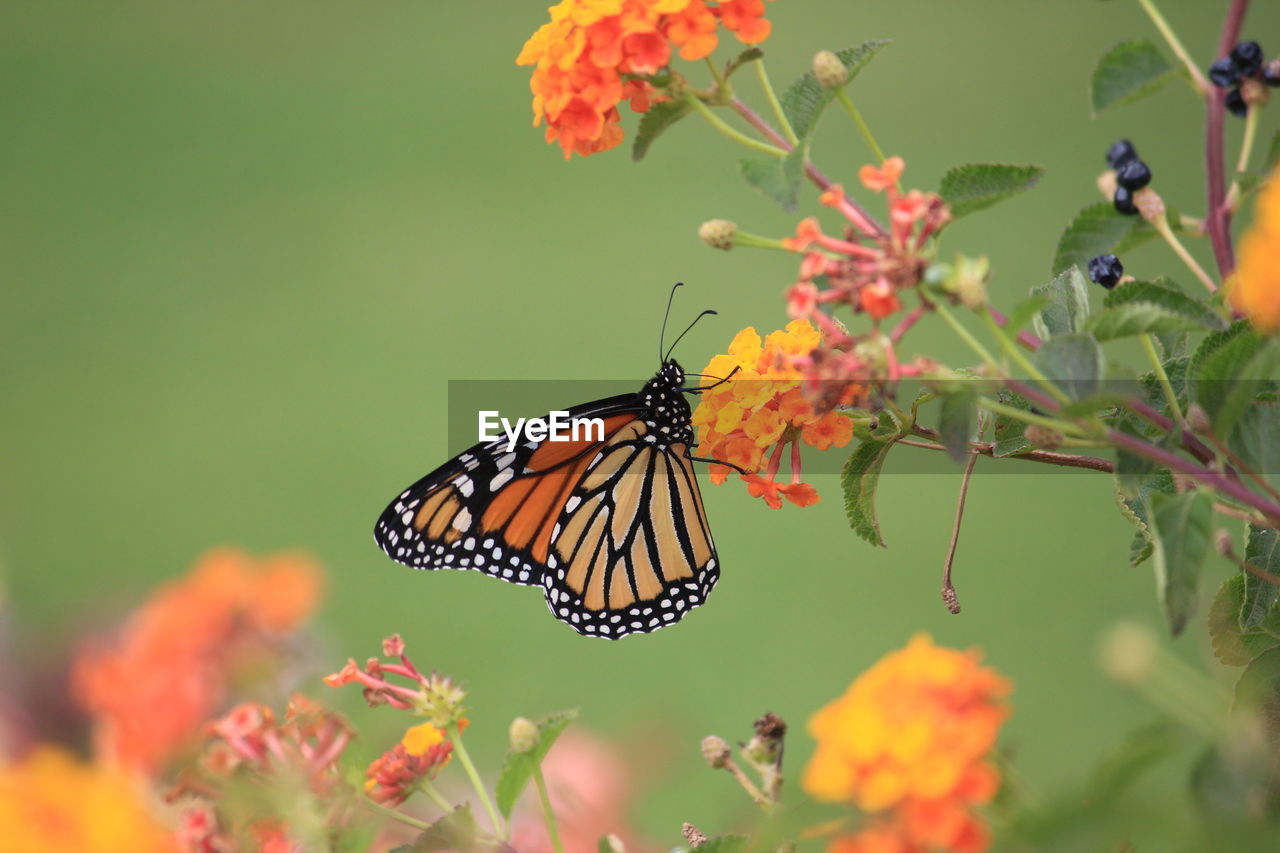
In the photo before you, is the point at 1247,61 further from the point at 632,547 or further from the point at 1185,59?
the point at 632,547

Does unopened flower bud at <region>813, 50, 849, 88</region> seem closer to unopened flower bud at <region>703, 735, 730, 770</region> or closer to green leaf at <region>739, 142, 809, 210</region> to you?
green leaf at <region>739, 142, 809, 210</region>

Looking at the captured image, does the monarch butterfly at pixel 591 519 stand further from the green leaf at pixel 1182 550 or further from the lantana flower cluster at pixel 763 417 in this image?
the green leaf at pixel 1182 550

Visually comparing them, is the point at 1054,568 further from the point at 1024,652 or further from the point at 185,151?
the point at 185,151

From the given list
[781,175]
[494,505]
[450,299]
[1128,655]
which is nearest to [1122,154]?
[781,175]

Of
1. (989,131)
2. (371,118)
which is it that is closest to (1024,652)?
(989,131)

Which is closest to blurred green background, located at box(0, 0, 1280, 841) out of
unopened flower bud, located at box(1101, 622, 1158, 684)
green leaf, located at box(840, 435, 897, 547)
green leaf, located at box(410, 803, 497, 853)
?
green leaf, located at box(840, 435, 897, 547)
